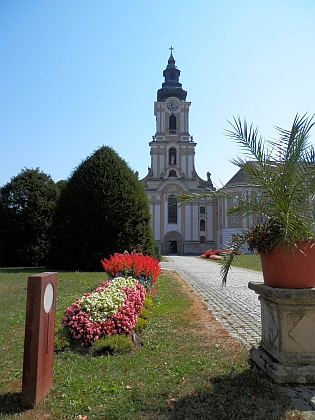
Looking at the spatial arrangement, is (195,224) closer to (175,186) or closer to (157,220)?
(157,220)

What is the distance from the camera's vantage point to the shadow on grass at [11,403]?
364cm

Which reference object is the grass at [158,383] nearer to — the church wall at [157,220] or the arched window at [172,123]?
the church wall at [157,220]

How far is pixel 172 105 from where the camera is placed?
5316 cm

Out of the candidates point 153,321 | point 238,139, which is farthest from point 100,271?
point 238,139

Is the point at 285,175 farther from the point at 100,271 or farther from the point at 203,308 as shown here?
the point at 100,271

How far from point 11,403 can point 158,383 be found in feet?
4.93

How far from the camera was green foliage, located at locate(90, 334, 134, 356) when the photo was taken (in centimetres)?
539

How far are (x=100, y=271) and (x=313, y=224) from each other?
16.7m

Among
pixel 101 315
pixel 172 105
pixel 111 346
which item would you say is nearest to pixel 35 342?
pixel 111 346

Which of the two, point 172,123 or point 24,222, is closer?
point 24,222

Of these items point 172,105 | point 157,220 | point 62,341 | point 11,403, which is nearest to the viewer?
point 11,403

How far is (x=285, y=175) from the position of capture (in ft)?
13.8

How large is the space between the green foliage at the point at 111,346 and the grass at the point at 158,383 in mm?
137

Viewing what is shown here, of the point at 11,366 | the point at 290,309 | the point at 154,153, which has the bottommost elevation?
the point at 11,366
